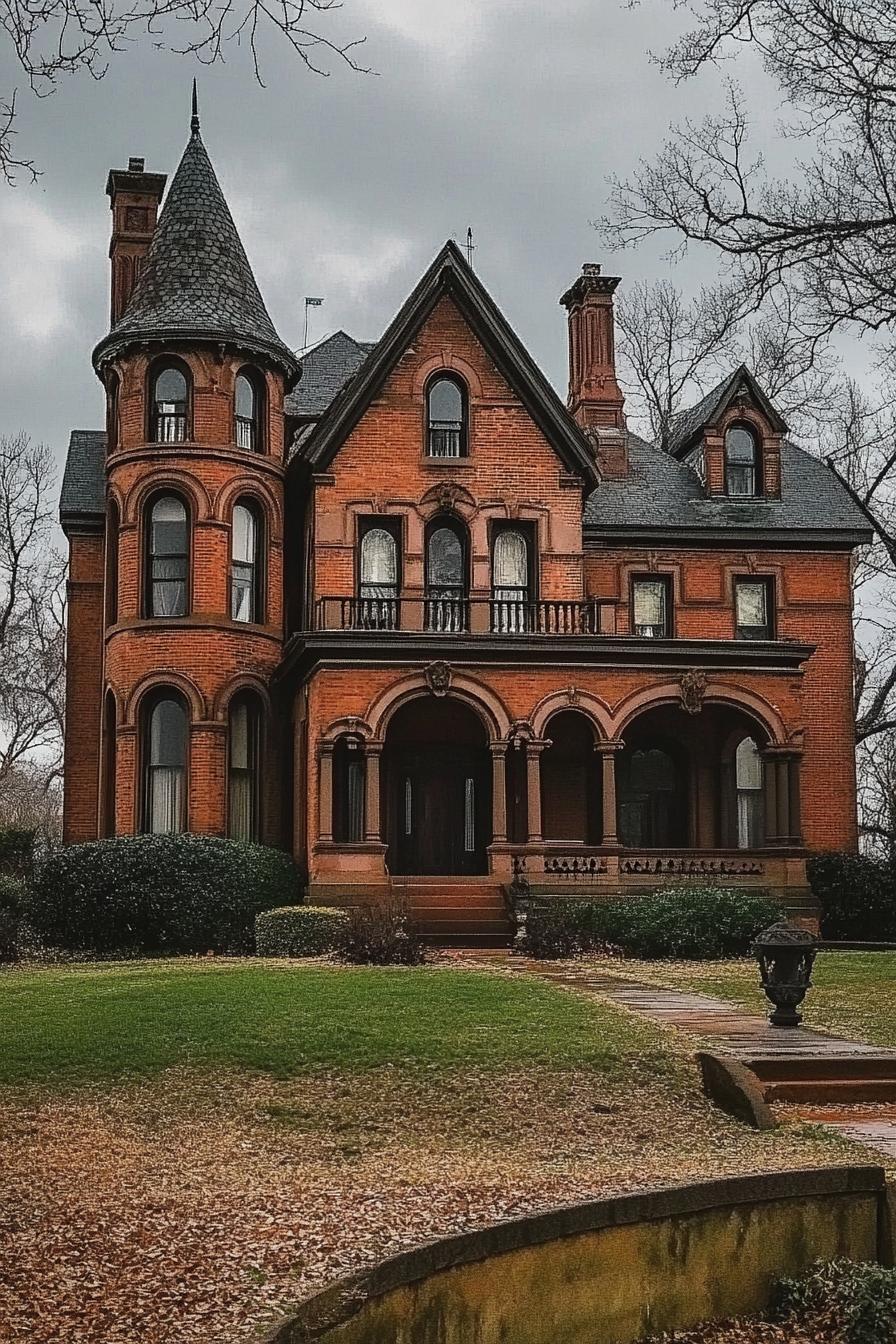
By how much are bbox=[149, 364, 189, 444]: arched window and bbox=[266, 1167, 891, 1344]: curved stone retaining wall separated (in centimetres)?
2575

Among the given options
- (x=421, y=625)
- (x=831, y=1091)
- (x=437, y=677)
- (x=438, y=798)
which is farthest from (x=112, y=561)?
(x=831, y=1091)

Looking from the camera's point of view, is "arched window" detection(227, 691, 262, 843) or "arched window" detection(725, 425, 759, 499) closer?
"arched window" detection(227, 691, 262, 843)

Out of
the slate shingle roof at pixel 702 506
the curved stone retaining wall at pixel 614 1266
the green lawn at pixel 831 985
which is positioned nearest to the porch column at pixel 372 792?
the green lawn at pixel 831 985

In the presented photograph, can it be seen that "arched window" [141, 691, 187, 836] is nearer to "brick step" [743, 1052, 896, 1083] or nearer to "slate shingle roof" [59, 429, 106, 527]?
"slate shingle roof" [59, 429, 106, 527]

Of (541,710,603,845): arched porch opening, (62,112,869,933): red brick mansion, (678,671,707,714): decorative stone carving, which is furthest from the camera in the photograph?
(541,710,603,845): arched porch opening

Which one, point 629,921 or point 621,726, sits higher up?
point 621,726

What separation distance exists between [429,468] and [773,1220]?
25.4 metres

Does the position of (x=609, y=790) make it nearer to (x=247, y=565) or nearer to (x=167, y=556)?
(x=247, y=565)

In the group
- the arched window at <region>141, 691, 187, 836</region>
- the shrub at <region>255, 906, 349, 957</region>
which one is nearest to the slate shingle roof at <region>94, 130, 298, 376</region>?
the arched window at <region>141, 691, 187, 836</region>

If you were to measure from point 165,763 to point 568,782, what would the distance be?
26.2 feet

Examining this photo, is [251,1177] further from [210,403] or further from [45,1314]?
[210,403]

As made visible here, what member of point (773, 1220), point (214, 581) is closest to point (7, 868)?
point (214, 581)

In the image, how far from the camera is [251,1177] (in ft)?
33.9

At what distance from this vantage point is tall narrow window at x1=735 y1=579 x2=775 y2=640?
36281mm
